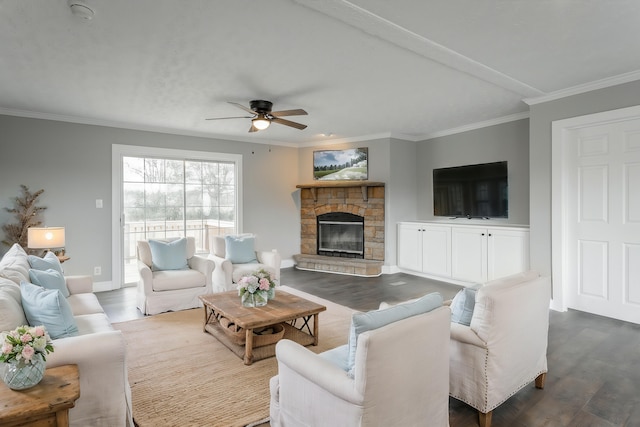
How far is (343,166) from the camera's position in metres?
7.02

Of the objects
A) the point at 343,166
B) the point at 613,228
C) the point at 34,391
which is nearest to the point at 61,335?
the point at 34,391

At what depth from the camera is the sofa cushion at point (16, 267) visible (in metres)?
2.42

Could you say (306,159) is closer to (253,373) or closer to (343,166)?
(343,166)

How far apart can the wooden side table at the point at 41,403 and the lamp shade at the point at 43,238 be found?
3.30 meters

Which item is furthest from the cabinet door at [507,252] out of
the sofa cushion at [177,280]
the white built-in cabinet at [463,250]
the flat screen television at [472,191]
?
the sofa cushion at [177,280]

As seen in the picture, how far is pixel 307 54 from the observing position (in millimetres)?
3092

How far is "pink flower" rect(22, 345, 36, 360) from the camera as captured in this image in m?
1.50

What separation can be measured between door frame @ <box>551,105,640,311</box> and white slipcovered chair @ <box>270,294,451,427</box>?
3177 millimetres

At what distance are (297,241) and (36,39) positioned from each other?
538cm

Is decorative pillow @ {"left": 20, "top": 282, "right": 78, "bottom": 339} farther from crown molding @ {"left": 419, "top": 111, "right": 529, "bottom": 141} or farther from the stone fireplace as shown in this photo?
crown molding @ {"left": 419, "top": 111, "right": 529, "bottom": 141}

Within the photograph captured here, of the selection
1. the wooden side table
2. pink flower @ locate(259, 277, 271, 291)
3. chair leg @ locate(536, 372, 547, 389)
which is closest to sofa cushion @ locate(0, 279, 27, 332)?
the wooden side table

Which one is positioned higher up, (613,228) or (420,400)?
A: (613,228)

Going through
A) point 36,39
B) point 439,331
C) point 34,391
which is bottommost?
point 34,391

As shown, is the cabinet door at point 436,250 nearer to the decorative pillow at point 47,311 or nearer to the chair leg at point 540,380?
the chair leg at point 540,380
